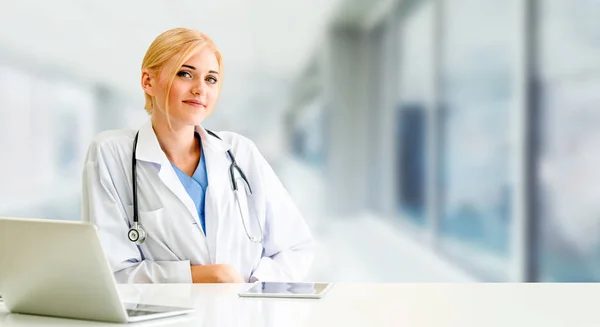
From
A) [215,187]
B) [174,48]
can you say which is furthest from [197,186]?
[174,48]

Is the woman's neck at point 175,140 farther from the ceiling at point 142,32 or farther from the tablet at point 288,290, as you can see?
the ceiling at point 142,32

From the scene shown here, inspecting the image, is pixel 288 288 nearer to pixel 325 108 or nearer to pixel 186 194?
pixel 186 194

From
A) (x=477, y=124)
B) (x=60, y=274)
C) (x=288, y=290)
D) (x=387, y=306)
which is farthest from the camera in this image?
(x=477, y=124)

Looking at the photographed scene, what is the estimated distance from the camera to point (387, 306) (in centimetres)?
136

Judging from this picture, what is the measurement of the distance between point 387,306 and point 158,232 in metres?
0.93

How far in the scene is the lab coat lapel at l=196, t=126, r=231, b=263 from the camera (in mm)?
2145

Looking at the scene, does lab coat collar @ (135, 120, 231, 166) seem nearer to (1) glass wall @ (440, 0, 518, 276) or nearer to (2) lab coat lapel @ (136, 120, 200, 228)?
(2) lab coat lapel @ (136, 120, 200, 228)

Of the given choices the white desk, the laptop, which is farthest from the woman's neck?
the laptop

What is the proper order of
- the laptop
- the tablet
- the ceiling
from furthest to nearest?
the ceiling < the tablet < the laptop

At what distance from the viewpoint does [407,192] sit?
4.98 meters

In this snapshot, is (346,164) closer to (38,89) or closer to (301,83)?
(301,83)

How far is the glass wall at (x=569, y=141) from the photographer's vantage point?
2.76 m

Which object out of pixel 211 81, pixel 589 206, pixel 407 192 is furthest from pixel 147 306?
pixel 407 192

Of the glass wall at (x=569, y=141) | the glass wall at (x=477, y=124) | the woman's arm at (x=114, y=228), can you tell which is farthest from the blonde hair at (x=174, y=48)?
the glass wall at (x=477, y=124)
